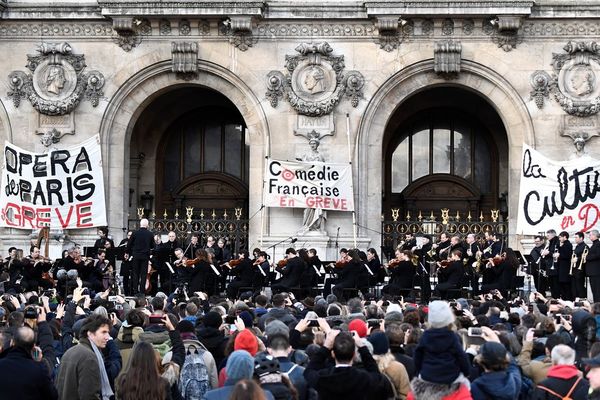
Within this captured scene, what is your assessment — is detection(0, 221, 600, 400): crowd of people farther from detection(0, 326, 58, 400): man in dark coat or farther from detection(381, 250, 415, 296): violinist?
detection(381, 250, 415, 296): violinist

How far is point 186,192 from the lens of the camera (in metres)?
35.5

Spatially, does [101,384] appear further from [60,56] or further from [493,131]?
[493,131]

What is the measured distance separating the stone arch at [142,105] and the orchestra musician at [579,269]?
8.75 meters

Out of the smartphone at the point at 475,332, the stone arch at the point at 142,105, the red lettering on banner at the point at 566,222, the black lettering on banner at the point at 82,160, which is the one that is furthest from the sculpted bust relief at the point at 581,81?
the smartphone at the point at 475,332

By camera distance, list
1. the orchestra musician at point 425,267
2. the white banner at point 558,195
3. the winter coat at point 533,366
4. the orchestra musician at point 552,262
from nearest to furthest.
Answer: the winter coat at point 533,366 → the orchestra musician at point 552,262 → the orchestra musician at point 425,267 → the white banner at point 558,195

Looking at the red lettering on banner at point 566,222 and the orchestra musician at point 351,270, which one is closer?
the orchestra musician at point 351,270

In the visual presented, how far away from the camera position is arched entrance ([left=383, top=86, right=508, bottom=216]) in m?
34.8

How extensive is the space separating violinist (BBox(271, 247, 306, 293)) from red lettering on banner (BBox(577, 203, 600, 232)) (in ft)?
23.5

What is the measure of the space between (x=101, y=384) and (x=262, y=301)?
644cm

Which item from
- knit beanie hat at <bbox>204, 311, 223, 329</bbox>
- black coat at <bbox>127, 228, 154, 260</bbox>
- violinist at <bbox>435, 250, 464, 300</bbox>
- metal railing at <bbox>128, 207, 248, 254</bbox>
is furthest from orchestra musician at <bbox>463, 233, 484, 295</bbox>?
knit beanie hat at <bbox>204, 311, 223, 329</bbox>

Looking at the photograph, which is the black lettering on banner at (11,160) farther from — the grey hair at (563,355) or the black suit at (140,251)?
the grey hair at (563,355)

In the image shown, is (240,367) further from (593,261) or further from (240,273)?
(240,273)

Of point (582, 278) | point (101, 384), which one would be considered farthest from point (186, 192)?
point (101, 384)

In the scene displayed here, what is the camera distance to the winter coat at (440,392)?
998 centimetres
